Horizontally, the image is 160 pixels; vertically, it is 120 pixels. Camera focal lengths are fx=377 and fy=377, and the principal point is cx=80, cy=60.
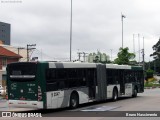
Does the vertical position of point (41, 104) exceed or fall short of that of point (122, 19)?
it falls short

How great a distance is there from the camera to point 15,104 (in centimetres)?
1919

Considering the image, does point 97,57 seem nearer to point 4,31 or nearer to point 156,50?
point 4,31

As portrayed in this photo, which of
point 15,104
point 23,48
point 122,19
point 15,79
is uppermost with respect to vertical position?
point 122,19

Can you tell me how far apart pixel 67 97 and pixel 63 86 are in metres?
0.70

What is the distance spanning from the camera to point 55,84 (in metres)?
19.5

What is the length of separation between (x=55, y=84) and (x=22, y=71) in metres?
1.82

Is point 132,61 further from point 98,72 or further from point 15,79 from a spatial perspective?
point 15,79

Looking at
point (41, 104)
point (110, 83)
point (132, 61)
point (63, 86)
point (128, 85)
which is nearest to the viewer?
point (41, 104)

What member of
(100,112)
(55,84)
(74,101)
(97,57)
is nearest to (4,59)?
(97,57)

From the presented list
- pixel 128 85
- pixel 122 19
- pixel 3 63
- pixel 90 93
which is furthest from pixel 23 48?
pixel 90 93

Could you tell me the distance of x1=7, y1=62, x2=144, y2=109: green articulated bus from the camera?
18625 millimetres

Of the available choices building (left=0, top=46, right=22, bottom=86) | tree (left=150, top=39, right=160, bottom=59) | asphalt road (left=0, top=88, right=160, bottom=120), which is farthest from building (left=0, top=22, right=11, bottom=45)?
asphalt road (left=0, top=88, right=160, bottom=120)

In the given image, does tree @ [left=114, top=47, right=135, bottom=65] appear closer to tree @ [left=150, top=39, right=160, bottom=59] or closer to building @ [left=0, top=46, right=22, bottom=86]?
building @ [left=0, top=46, right=22, bottom=86]

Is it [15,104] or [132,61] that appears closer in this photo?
[15,104]
